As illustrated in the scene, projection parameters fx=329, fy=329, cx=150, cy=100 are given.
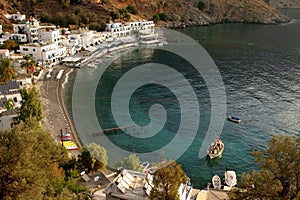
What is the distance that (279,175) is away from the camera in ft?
46.1

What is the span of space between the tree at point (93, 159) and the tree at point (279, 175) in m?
17.0

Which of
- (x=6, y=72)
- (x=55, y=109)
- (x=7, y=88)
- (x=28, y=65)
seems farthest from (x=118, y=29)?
(x=7, y=88)

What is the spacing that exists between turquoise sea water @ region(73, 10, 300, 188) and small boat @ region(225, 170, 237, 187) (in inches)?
66.8

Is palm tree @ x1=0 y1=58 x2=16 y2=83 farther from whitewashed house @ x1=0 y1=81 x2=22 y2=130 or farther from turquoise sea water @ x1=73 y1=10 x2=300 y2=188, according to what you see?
turquoise sea water @ x1=73 y1=10 x2=300 y2=188

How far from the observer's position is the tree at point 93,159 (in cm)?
2895

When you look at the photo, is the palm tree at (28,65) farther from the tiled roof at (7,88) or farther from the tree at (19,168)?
the tree at (19,168)

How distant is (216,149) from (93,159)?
14.0m

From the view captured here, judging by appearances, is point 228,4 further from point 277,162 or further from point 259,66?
point 277,162

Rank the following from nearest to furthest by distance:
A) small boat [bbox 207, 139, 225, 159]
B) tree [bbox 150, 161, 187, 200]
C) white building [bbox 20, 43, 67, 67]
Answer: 1. tree [bbox 150, 161, 187, 200]
2. small boat [bbox 207, 139, 225, 159]
3. white building [bbox 20, 43, 67, 67]

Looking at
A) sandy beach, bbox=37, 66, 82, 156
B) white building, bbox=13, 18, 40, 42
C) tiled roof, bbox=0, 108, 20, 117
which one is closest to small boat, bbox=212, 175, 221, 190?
sandy beach, bbox=37, 66, 82, 156

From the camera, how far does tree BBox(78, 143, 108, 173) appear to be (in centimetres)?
2895

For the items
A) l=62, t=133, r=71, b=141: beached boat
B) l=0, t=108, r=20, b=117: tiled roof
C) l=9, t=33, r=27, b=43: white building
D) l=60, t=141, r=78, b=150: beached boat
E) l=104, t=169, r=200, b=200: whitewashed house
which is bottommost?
l=60, t=141, r=78, b=150: beached boat

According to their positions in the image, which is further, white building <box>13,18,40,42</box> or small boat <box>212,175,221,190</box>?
white building <box>13,18,40,42</box>

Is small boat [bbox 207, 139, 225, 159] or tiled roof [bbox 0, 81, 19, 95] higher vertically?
tiled roof [bbox 0, 81, 19, 95]
